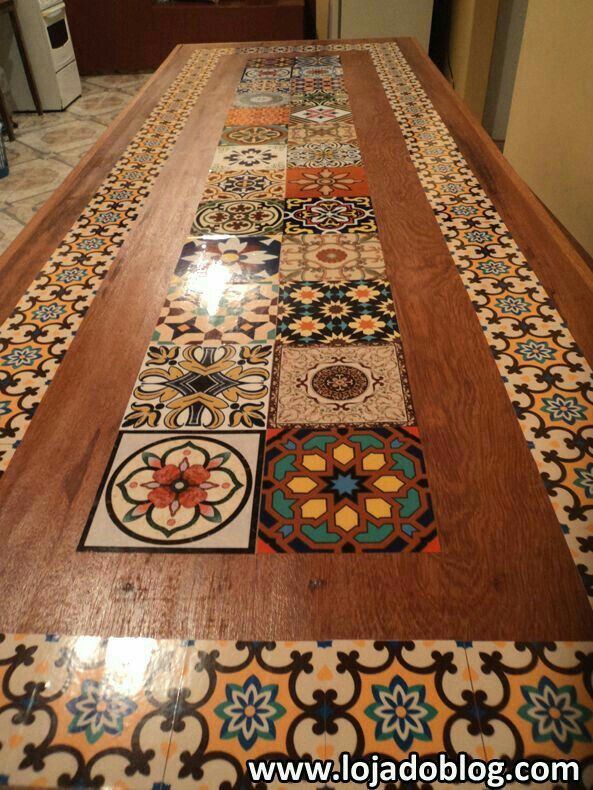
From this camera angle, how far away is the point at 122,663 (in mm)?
741

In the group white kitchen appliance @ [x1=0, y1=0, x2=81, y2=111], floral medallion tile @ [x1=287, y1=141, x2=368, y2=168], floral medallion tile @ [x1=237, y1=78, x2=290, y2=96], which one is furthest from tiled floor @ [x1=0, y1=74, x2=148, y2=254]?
floral medallion tile @ [x1=287, y1=141, x2=368, y2=168]

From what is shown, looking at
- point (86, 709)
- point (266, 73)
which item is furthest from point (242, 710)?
point (266, 73)

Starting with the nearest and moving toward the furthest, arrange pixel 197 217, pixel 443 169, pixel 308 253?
pixel 308 253, pixel 197 217, pixel 443 169

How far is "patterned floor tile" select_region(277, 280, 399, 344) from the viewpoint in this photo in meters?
1.27

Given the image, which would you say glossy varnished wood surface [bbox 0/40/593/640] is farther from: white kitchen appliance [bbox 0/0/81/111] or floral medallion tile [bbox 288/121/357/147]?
white kitchen appliance [bbox 0/0/81/111]

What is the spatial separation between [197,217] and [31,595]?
3.89 ft

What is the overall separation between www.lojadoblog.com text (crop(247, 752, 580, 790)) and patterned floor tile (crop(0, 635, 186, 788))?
0.12 metres

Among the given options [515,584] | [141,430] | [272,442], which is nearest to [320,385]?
[272,442]

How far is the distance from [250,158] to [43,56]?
351 centimetres

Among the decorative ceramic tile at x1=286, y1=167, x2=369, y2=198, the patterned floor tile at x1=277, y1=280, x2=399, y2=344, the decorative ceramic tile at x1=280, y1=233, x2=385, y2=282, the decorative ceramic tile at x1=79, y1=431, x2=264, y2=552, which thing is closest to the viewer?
the decorative ceramic tile at x1=79, y1=431, x2=264, y2=552

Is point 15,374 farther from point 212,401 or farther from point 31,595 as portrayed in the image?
point 31,595

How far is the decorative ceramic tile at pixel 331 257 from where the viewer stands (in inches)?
58.2

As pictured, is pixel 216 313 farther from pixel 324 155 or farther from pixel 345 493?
pixel 324 155

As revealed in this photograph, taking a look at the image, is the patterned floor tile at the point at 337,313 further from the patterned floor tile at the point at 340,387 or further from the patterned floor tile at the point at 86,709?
the patterned floor tile at the point at 86,709
